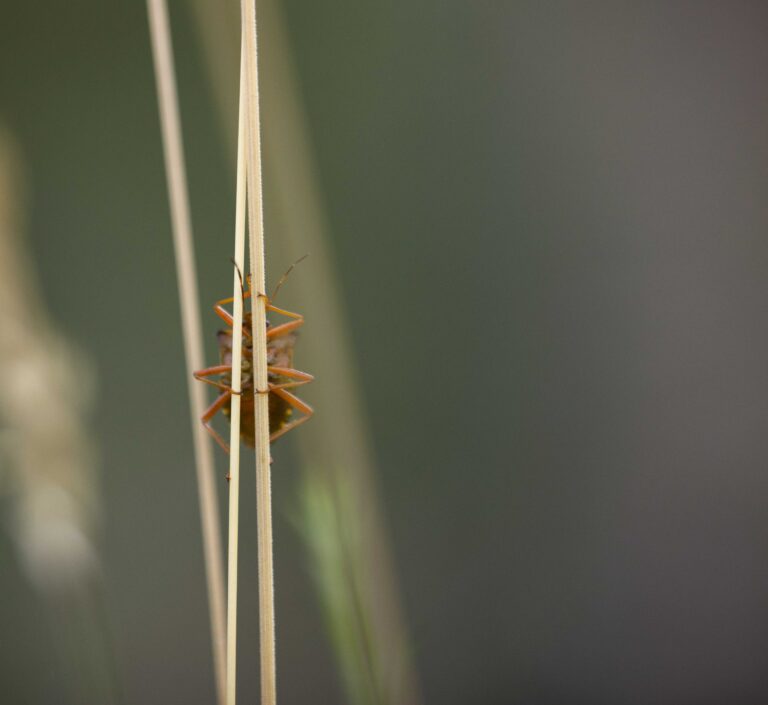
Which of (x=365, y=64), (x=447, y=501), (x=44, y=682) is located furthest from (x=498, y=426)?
(x=44, y=682)

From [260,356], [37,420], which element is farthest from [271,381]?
[260,356]

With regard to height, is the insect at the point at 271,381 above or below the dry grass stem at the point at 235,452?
above

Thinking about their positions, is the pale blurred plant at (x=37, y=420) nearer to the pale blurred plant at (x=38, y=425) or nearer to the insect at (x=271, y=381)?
the pale blurred plant at (x=38, y=425)

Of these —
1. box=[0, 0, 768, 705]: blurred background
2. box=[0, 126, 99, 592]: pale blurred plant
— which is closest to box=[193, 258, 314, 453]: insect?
box=[0, 126, 99, 592]: pale blurred plant

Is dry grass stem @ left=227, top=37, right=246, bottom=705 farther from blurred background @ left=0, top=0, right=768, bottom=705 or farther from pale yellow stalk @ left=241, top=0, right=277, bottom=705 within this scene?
blurred background @ left=0, top=0, right=768, bottom=705

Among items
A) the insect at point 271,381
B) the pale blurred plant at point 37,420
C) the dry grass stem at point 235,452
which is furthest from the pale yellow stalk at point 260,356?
the pale blurred plant at point 37,420

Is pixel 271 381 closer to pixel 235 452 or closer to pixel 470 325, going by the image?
pixel 470 325

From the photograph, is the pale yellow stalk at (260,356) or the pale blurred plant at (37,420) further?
the pale blurred plant at (37,420)

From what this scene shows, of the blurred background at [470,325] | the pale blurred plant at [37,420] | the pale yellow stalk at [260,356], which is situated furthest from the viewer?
the blurred background at [470,325]
